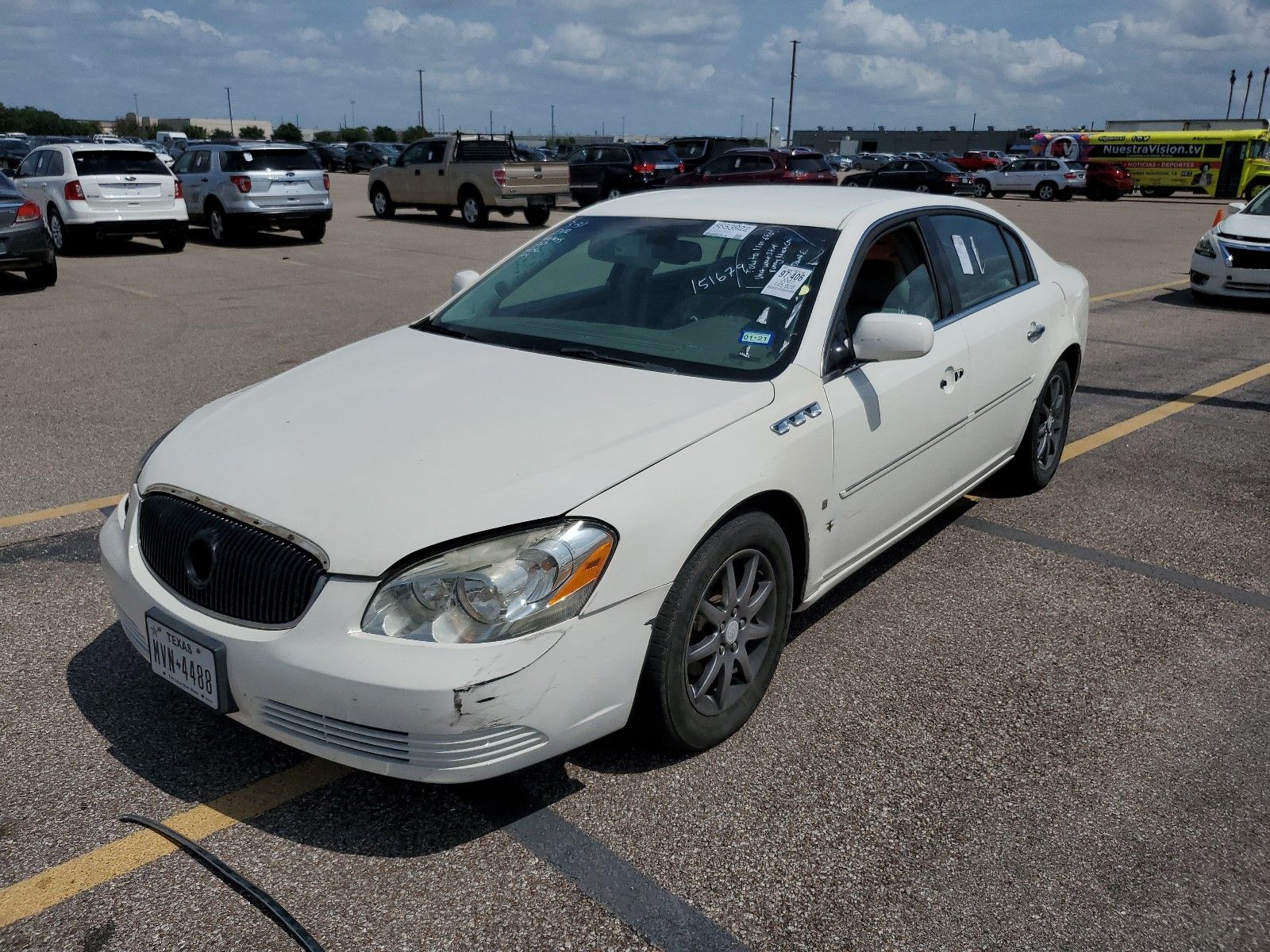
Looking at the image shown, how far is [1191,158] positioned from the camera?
38.6 meters

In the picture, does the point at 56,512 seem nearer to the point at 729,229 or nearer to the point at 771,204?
the point at 729,229

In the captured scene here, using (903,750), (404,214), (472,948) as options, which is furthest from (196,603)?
(404,214)

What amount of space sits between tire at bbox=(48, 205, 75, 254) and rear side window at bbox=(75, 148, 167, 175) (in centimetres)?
83

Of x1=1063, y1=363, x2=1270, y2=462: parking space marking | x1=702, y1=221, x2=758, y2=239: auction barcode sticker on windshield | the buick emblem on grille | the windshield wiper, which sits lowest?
x1=1063, y1=363, x2=1270, y2=462: parking space marking

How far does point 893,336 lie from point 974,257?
154cm

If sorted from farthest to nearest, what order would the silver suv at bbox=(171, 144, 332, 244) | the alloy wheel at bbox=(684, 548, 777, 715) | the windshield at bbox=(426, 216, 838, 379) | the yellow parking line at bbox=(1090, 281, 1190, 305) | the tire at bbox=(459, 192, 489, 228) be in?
the tire at bbox=(459, 192, 489, 228) → the silver suv at bbox=(171, 144, 332, 244) → the yellow parking line at bbox=(1090, 281, 1190, 305) → the windshield at bbox=(426, 216, 838, 379) → the alloy wheel at bbox=(684, 548, 777, 715)

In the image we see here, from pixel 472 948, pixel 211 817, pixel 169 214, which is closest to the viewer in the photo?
pixel 472 948

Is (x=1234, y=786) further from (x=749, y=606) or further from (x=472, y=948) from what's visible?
(x=472, y=948)

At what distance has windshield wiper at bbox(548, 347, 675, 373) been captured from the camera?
3490 mm

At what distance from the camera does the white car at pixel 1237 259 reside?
39.7 ft

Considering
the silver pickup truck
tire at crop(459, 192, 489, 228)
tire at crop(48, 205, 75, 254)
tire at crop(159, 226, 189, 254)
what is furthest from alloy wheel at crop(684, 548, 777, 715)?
tire at crop(459, 192, 489, 228)

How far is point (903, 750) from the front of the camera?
128 inches

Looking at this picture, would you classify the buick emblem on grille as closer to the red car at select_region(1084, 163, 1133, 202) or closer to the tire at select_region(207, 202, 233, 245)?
the tire at select_region(207, 202, 233, 245)

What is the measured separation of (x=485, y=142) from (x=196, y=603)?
66.4 feet
